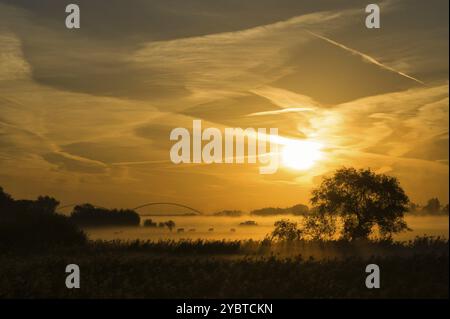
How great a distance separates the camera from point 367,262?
3011 cm

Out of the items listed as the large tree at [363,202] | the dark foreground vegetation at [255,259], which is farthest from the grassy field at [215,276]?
the large tree at [363,202]

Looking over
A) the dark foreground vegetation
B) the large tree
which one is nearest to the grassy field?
the dark foreground vegetation

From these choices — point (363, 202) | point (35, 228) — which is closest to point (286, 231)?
point (363, 202)

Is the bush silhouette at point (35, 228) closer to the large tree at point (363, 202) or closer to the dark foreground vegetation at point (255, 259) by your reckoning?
the dark foreground vegetation at point (255, 259)

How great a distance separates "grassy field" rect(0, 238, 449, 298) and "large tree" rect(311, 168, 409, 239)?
7704mm

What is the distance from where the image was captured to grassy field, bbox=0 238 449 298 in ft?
84.2

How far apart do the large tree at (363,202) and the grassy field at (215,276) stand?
7.70 m

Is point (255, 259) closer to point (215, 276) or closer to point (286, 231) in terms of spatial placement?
point (215, 276)

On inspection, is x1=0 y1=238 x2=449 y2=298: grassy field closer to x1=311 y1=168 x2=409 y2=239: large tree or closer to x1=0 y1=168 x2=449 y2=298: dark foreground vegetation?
x1=0 y1=168 x2=449 y2=298: dark foreground vegetation

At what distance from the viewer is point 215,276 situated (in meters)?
27.2
